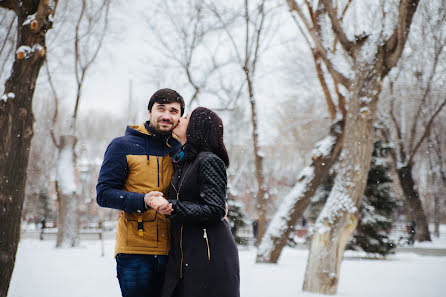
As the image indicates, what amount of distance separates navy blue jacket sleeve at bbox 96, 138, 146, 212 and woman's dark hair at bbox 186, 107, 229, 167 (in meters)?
0.46

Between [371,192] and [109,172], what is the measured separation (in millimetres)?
13086

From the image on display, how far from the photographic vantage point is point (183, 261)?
2.52 m

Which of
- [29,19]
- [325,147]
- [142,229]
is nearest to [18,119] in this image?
[29,19]

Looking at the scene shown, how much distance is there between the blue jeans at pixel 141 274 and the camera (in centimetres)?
272

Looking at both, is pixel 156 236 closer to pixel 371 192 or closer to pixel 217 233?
pixel 217 233

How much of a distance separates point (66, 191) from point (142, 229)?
13.8 m

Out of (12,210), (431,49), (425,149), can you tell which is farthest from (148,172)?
(425,149)

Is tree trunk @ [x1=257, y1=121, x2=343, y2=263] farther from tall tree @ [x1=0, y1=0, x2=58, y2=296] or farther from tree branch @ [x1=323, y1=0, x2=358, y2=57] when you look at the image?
tall tree @ [x1=0, y1=0, x2=58, y2=296]

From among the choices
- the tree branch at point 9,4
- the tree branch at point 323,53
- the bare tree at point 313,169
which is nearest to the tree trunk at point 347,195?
the tree branch at point 323,53

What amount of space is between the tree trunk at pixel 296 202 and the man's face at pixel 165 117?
24.0ft

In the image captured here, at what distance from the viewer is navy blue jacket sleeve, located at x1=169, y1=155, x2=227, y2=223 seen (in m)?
2.42

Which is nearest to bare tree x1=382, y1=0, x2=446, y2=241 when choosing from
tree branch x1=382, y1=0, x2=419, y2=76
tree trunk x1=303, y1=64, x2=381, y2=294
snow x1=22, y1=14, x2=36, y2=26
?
tree branch x1=382, y1=0, x2=419, y2=76

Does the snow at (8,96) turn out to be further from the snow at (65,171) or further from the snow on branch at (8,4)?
the snow at (65,171)

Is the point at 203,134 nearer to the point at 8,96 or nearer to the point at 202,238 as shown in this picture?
the point at 202,238
